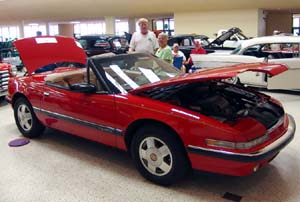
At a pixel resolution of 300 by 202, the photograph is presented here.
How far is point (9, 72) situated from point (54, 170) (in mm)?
4512

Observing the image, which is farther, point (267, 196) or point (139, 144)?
point (139, 144)

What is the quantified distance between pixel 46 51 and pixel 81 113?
169 centimetres

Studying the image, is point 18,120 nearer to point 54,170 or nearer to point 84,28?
point 54,170

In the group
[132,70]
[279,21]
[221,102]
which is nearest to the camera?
[221,102]

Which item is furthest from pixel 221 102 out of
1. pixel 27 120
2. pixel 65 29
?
pixel 65 29

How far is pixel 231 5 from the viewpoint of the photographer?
15.0 meters

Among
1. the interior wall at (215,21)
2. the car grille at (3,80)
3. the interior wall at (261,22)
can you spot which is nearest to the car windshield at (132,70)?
the car grille at (3,80)

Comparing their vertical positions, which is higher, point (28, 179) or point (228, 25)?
point (228, 25)

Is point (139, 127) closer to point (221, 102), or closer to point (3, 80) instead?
point (221, 102)

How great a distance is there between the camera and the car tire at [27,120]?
468cm

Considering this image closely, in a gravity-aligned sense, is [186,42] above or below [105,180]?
above

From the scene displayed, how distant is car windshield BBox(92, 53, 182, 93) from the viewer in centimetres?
366

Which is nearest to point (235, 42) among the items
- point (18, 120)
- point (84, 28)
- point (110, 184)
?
point (18, 120)

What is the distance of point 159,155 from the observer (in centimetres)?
318
